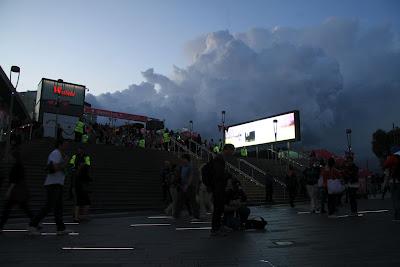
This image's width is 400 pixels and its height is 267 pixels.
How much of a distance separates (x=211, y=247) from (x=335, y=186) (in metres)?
6.57

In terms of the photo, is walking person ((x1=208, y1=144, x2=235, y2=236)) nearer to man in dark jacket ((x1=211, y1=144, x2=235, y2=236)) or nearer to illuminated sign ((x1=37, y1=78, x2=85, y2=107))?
man in dark jacket ((x1=211, y1=144, x2=235, y2=236))

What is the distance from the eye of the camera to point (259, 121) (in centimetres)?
5069

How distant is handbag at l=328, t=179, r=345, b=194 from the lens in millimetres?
12461

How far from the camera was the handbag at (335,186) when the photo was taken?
12461 millimetres

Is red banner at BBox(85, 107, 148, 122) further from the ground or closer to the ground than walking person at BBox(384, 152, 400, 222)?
further from the ground

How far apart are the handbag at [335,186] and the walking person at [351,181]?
420 millimetres

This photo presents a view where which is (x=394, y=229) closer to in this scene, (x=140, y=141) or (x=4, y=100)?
(x=140, y=141)

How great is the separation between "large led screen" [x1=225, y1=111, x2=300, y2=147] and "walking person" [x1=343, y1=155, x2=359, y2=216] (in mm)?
32041

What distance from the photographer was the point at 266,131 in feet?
163

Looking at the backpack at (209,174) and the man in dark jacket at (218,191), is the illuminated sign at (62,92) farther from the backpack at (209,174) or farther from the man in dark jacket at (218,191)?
the man in dark jacket at (218,191)

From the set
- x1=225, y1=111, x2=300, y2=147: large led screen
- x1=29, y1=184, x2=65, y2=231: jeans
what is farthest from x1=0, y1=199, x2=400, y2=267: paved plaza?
x1=225, y1=111, x2=300, y2=147: large led screen

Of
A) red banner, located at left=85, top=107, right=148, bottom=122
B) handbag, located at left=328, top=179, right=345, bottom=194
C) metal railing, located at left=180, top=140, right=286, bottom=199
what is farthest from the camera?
red banner, located at left=85, top=107, right=148, bottom=122

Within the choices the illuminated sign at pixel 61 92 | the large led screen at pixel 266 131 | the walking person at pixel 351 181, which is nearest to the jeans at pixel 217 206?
the walking person at pixel 351 181

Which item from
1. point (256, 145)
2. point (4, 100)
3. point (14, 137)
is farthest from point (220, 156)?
point (256, 145)
